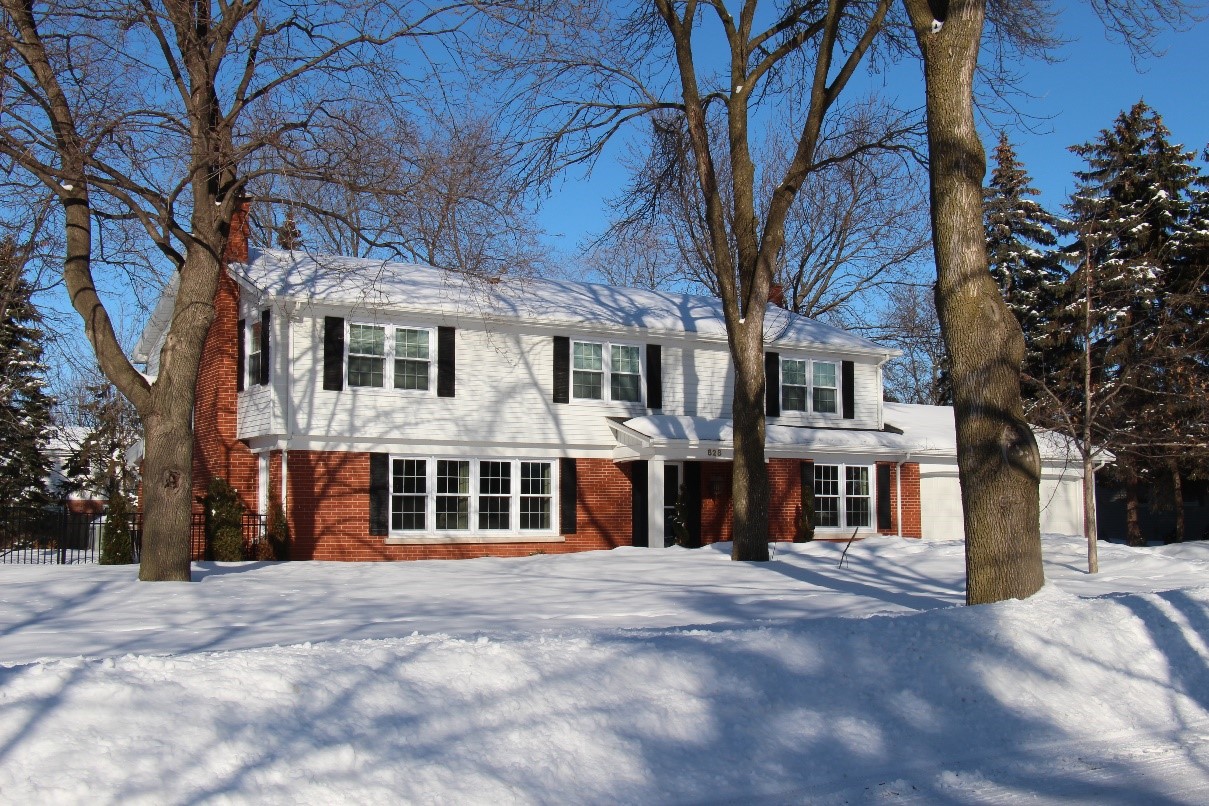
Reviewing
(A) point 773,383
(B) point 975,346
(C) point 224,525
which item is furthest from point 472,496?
(B) point 975,346

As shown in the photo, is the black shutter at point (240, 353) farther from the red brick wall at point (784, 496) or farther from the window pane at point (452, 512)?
the red brick wall at point (784, 496)

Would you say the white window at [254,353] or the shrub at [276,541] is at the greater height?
the white window at [254,353]

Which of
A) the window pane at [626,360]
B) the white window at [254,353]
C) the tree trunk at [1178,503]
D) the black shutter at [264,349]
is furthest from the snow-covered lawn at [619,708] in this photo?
the tree trunk at [1178,503]

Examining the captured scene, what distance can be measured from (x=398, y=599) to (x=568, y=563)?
5.03 metres

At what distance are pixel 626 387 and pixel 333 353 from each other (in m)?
6.76

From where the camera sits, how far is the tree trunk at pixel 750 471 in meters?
17.8

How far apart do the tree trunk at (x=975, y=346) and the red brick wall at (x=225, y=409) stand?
1576cm

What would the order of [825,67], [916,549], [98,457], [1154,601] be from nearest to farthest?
[1154,601] < [825,67] < [916,549] < [98,457]

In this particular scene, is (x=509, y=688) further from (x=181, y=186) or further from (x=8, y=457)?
(x=8, y=457)

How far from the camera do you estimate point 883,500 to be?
27438mm

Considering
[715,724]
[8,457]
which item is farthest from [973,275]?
[8,457]

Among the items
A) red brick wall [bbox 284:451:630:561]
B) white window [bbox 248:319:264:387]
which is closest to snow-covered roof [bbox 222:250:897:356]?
white window [bbox 248:319:264:387]

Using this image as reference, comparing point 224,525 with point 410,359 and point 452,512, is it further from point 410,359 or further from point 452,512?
point 410,359

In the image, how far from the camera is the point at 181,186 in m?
14.0
